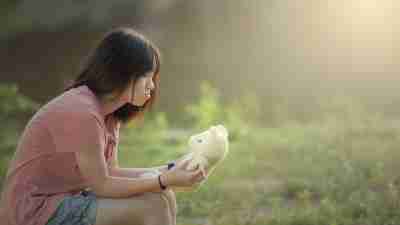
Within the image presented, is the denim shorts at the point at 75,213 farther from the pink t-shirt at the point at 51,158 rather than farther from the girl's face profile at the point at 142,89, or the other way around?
the girl's face profile at the point at 142,89

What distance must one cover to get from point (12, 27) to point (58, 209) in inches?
308

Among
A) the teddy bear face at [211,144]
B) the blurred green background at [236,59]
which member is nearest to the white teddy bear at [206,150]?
the teddy bear face at [211,144]

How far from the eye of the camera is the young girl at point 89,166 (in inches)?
126

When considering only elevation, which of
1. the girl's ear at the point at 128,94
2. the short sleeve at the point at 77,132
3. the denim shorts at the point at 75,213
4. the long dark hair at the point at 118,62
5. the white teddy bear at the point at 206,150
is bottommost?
the denim shorts at the point at 75,213

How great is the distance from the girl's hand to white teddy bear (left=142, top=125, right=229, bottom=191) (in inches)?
0.7

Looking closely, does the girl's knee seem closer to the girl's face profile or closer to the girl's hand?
the girl's hand

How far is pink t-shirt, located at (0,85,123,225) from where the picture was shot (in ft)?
10.5

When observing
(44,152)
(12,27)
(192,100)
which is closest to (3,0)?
(12,27)

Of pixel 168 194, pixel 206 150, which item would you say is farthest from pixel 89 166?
pixel 206 150

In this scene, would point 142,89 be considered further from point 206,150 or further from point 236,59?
point 236,59

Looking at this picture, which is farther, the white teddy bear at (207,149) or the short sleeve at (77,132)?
the white teddy bear at (207,149)

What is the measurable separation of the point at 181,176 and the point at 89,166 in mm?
339

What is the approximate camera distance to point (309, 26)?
1059cm

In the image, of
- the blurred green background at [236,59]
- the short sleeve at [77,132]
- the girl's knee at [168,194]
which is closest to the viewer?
the short sleeve at [77,132]
